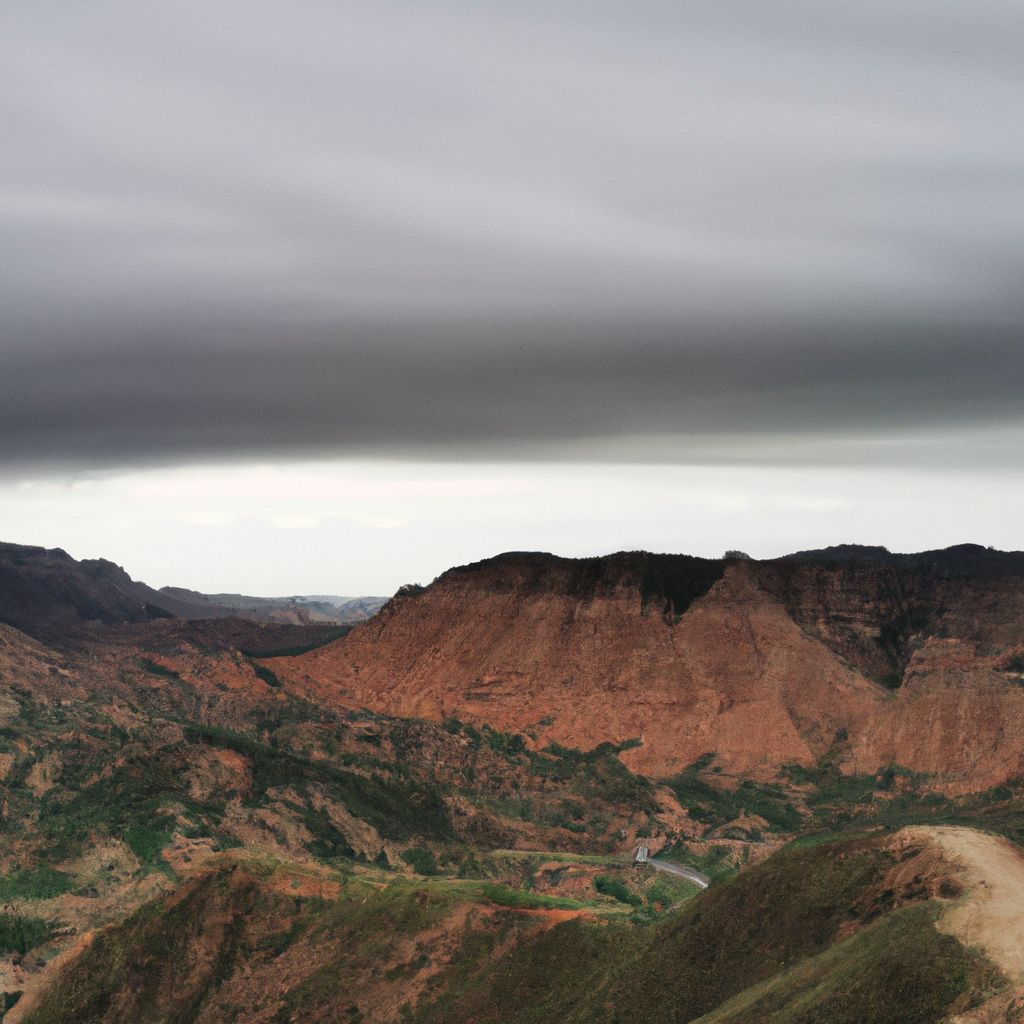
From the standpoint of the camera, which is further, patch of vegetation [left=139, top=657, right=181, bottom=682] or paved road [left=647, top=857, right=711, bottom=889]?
patch of vegetation [left=139, top=657, right=181, bottom=682]

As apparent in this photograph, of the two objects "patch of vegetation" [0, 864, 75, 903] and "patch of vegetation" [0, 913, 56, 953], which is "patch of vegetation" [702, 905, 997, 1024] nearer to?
"patch of vegetation" [0, 913, 56, 953]

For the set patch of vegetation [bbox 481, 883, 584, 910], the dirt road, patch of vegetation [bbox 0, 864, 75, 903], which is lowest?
patch of vegetation [bbox 0, 864, 75, 903]

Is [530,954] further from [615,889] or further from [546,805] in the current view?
[546,805]

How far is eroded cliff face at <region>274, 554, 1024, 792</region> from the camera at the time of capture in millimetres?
126625

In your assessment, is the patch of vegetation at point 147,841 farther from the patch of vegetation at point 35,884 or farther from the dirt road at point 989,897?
the dirt road at point 989,897

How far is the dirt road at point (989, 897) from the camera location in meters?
38.2

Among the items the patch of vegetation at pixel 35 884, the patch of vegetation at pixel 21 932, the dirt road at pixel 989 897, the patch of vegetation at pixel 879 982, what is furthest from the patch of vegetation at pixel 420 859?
the patch of vegetation at pixel 879 982

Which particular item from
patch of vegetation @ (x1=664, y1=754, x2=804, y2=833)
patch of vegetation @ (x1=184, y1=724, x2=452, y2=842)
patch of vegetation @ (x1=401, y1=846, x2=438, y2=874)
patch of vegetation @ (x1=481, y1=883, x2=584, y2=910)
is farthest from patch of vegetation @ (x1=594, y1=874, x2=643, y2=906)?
patch of vegetation @ (x1=664, y1=754, x2=804, y2=833)

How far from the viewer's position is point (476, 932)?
2383 inches

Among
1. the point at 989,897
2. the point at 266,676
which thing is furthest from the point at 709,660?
the point at 989,897

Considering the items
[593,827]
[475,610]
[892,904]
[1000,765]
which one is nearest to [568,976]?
[892,904]

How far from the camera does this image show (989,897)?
4231 centimetres

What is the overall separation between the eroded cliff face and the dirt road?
6731 cm

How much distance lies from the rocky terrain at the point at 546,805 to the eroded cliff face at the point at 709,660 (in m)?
0.45
